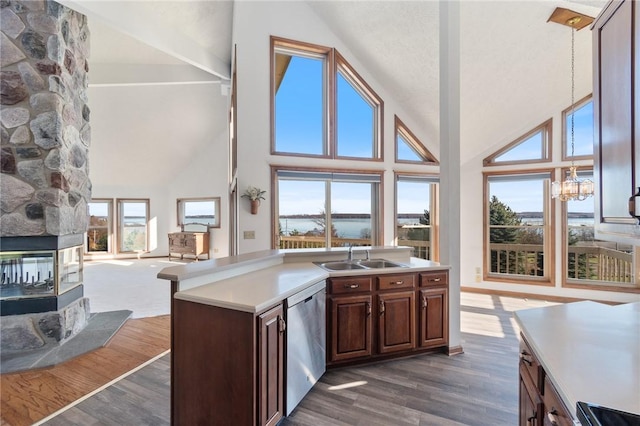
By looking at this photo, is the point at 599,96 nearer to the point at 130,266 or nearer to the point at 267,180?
the point at 267,180

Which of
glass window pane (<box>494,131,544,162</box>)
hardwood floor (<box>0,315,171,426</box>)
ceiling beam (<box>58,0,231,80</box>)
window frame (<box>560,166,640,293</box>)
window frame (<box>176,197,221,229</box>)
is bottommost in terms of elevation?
hardwood floor (<box>0,315,171,426</box>)

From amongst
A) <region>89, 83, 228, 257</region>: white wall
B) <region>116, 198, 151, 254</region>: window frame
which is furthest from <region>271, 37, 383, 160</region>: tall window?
<region>116, 198, 151, 254</region>: window frame

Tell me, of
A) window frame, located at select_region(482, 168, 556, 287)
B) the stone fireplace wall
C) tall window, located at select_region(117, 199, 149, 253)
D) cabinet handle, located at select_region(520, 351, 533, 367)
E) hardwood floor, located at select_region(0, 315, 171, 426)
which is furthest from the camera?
tall window, located at select_region(117, 199, 149, 253)

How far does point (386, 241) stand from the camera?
204 inches

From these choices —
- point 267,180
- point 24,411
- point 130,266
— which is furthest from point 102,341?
point 130,266

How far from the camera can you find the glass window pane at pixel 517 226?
506 centimetres

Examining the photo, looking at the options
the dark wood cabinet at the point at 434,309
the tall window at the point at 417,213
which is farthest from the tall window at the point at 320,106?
the dark wood cabinet at the point at 434,309

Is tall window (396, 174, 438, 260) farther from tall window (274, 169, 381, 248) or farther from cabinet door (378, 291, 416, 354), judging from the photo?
cabinet door (378, 291, 416, 354)

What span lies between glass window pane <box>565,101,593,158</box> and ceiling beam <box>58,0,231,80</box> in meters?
6.20

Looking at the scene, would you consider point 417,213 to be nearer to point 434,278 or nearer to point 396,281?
point 434,278

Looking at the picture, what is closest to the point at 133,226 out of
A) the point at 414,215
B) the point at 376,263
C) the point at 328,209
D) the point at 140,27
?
the point at 140,27

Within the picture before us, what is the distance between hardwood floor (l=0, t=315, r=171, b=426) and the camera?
2121 millimetres

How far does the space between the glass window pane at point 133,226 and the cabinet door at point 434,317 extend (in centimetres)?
884

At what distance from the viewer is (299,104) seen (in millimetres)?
4867
